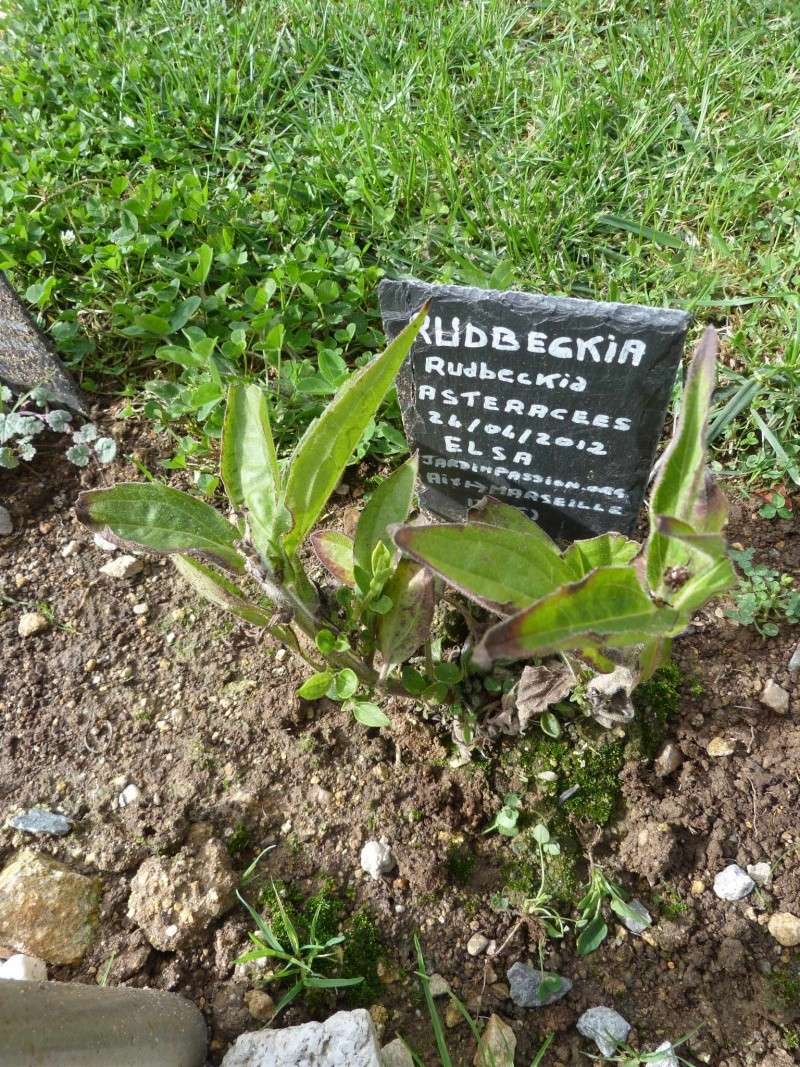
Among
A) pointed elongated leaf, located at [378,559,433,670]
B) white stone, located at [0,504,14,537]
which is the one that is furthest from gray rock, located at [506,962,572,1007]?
white stone, located at [0,504,14,537]

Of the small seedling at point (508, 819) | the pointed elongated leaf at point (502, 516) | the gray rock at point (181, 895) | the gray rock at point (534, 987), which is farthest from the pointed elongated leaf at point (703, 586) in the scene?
the gray rock at point (181, 895)

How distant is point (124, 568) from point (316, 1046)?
1.19 metres

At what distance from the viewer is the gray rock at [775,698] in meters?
1.81

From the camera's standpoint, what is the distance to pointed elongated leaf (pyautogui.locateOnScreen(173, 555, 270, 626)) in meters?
1.57

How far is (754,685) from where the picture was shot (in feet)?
6.05

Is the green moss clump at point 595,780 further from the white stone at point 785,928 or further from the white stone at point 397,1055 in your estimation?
the white stone at point 397,1055

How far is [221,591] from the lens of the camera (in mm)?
1585

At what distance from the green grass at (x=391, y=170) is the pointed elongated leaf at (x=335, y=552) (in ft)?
2.30

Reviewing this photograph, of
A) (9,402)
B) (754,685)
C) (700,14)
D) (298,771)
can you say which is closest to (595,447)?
(754,685)

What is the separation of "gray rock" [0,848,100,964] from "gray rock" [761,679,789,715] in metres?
1.42

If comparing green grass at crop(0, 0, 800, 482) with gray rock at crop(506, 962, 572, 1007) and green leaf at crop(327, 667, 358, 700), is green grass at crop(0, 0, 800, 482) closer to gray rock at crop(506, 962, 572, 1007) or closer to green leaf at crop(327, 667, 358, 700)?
green leaf at crop(327, 667, 358, 700)

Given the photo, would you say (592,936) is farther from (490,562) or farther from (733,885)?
(490,562)

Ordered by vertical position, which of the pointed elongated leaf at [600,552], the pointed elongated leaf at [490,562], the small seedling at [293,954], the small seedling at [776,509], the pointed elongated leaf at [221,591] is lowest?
the small seedling at [293,954]

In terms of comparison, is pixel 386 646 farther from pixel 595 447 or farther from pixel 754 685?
pixel 754 685
